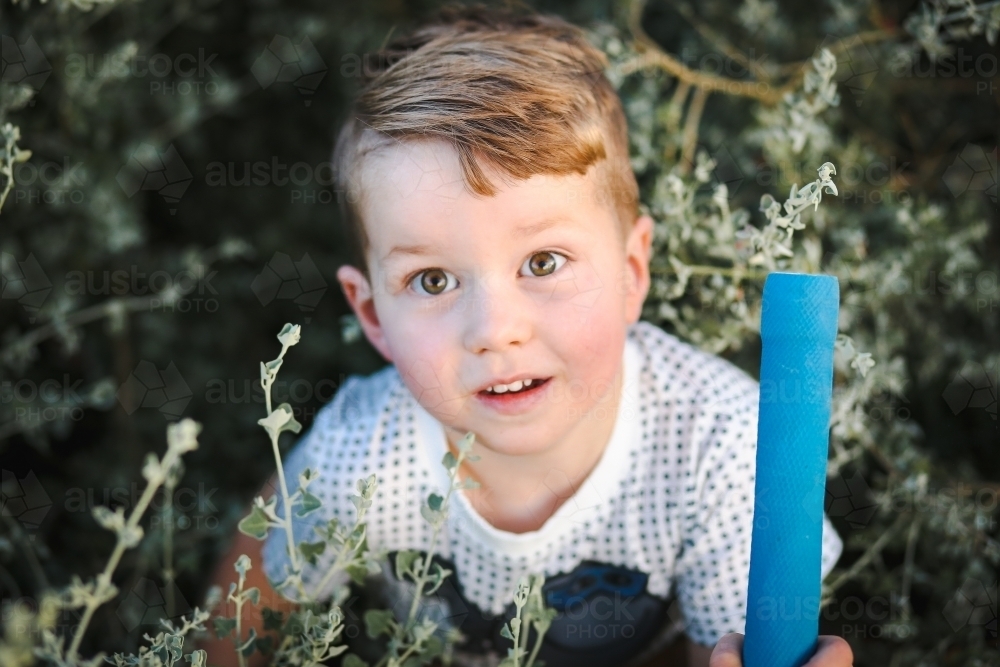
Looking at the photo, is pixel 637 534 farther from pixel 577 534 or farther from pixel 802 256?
pixel 802 256

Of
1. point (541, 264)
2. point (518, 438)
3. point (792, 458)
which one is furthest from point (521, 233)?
point (792, 458)

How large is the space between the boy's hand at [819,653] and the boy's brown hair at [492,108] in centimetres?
71

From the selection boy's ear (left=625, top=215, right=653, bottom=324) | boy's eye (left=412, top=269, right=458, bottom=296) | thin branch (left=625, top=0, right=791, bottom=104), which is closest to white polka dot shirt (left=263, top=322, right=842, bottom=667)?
boy's ear (left=625, top=215, right=653, bottom=324)

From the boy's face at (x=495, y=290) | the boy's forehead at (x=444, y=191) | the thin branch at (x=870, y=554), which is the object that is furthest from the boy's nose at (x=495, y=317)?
the thin branch at (x=870, y=554)

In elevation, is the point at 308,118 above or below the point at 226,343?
above

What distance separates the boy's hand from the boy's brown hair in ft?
2.33

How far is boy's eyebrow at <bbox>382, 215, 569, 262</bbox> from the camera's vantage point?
1.43m

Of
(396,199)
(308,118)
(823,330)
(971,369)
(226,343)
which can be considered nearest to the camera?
(823,330)

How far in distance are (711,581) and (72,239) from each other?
1.75m

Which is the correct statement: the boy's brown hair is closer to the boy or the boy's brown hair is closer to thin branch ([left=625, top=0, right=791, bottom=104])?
the boy

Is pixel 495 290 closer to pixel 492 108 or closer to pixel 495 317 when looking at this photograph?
Answer: pixel 495 317

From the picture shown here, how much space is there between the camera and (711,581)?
5.44 ft

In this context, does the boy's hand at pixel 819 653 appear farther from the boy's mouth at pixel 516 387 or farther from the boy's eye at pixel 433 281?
the boy's eye at pixel 433 281

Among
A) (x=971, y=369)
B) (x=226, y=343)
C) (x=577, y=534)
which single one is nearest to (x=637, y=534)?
(x=577, y=534)
